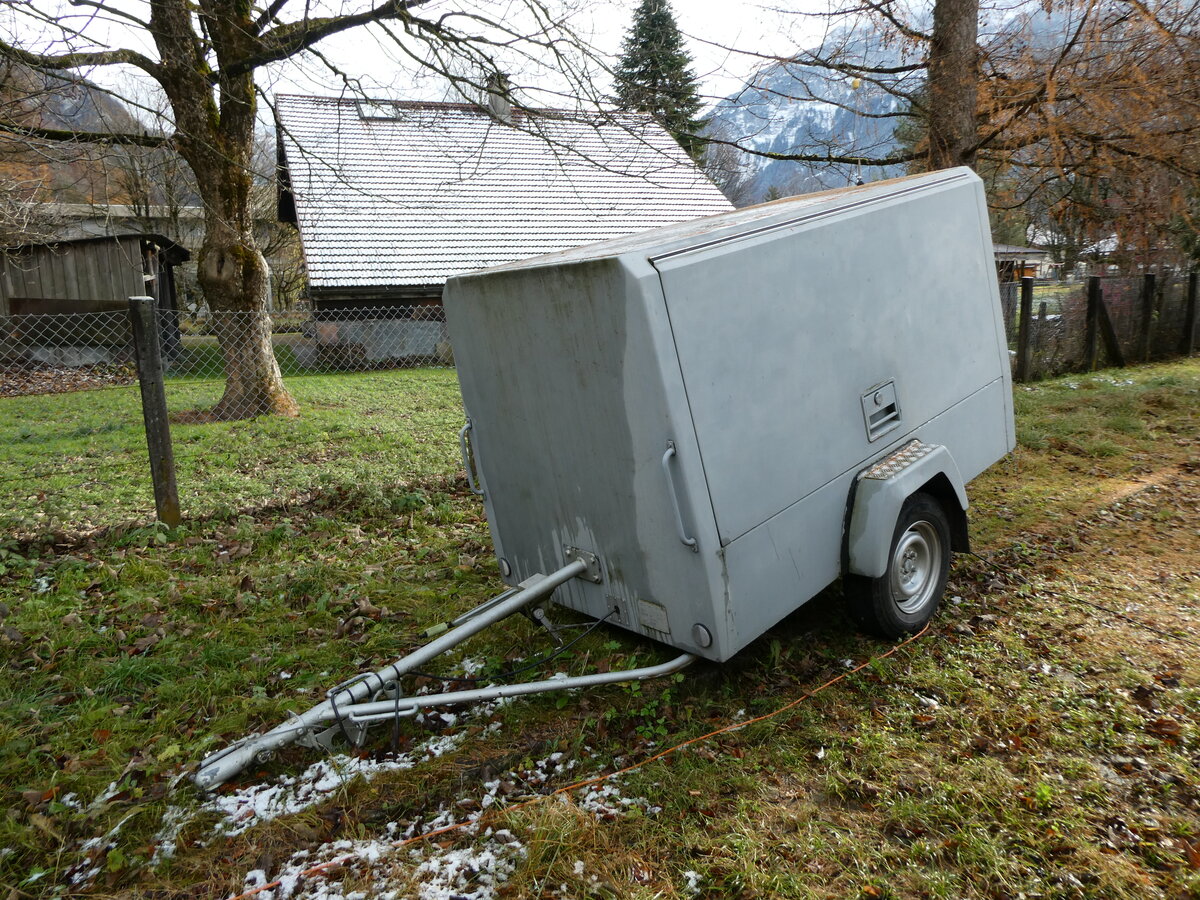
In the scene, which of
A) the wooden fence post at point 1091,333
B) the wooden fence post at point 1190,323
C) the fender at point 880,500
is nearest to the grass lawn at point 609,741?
the fender at point 880,500

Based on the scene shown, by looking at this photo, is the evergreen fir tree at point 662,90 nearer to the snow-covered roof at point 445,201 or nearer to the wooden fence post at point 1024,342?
the wooden fence post at point 1024,342

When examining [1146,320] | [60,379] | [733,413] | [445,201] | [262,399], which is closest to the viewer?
[733,413]

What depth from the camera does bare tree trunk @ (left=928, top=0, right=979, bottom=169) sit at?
818cm

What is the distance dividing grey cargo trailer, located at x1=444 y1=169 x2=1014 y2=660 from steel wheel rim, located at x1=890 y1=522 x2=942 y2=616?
0.04 ft

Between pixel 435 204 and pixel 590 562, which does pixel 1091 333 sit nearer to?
pixel 590 562

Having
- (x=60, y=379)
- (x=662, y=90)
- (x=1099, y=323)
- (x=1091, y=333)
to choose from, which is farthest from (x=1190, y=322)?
(x=60, y=379)

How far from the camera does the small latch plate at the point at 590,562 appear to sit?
143 inches

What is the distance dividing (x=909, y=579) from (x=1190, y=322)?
14619 mm

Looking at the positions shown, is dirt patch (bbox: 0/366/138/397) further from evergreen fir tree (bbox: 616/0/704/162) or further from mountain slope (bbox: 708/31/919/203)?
mountain slope (bbox: 708/31/919/203)

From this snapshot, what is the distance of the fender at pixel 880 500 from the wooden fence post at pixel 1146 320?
13102 mm

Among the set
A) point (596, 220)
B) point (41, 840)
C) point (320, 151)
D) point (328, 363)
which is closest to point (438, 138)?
point (320, 151)

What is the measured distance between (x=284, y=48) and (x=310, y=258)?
9387 millimetres

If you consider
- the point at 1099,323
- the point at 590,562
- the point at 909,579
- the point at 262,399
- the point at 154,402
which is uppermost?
the point at 262,399

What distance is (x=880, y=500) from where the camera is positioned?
3.63 metres
